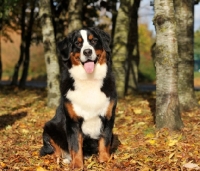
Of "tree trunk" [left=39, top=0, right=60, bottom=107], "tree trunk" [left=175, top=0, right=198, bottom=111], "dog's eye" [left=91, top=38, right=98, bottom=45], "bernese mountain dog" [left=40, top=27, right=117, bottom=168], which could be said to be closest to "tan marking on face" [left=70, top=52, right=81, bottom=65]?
"bernese mountain dog" [left=40, top=27, right=117, bottom=168]

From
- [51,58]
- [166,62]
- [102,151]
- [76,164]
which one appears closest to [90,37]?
[102,151]

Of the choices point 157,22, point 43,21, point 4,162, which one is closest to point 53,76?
point 43,21

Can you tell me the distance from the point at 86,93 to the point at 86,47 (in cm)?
71

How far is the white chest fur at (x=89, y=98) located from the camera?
548 cm

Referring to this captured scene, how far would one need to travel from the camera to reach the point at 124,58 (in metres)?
13.6

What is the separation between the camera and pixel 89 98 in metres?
5.50

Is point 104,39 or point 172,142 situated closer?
point 104,39

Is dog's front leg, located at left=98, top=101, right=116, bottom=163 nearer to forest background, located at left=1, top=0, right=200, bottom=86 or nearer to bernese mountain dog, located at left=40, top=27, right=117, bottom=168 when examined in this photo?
bernese mountain dog, located at left=40, top=27, right=117, bottom=168

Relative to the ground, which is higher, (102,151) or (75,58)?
(75,58)

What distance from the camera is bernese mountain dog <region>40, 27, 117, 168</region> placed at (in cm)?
542

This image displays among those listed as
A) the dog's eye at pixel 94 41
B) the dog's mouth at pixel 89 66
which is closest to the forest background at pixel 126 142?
the dog's mouth at pixel 89 66

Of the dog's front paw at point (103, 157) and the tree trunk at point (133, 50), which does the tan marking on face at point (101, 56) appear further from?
the tree trunk at point (133, 50)

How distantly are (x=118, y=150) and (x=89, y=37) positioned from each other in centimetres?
221

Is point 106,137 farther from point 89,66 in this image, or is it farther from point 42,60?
point 42,60
